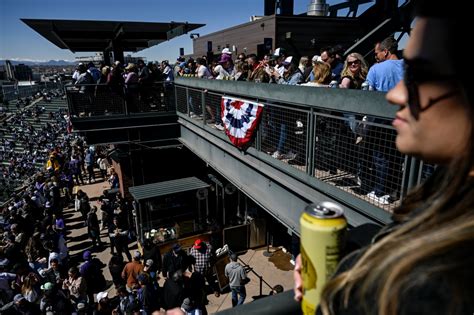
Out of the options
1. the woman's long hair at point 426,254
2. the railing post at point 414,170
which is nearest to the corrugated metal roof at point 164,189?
the railing post at point 414,170

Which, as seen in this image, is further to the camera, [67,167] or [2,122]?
[2,122]

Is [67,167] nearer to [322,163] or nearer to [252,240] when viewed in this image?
[252,240]

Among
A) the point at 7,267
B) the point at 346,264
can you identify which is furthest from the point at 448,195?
the point at 7,267

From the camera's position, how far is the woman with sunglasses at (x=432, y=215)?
2.31ft

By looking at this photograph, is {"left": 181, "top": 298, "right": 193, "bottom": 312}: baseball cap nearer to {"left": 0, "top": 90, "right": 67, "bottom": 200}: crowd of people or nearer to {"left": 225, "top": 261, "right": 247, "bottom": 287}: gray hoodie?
{"left": 225, "top": 261, "right": 247, "bottom": 287}: gray hoodie

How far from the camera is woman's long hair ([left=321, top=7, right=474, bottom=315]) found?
707 millimetres

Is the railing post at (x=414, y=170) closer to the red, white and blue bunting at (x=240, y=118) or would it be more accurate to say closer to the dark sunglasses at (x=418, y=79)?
the dark sunglasses at (x=418, y=79)

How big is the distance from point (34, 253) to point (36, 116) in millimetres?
50211

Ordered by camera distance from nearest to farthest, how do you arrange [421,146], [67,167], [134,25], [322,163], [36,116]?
[421,146], [322,163], [134,25], [67,167], [36,116]

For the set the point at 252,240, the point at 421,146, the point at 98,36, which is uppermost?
the point at 98,36

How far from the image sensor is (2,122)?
1908 inches

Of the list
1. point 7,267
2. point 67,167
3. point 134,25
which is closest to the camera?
point 7,267

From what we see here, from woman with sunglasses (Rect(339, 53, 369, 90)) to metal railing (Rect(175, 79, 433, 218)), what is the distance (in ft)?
1.83

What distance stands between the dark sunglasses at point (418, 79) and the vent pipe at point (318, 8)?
1351cm
